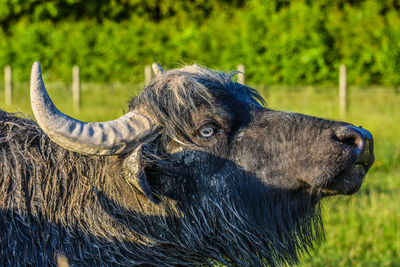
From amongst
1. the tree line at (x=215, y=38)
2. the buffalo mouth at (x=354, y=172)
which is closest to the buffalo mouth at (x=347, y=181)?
the buffalo mouth at (x=354, y=172)

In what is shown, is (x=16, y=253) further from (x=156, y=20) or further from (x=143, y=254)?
(x=156, y=20)

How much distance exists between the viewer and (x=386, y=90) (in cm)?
1458

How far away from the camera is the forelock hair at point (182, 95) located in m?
3.12

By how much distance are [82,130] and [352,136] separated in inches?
59.5

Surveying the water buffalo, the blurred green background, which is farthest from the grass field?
the water buffalo

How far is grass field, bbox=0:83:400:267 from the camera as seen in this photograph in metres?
5.58

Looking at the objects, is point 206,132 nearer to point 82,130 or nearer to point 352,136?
point 82,130

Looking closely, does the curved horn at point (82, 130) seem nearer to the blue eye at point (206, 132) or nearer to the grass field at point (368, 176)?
the blue eye at point (206, 132)

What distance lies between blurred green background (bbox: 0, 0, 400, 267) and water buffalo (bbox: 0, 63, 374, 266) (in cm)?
593

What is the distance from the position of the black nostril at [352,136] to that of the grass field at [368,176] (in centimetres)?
51

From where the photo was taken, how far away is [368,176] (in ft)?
33.4

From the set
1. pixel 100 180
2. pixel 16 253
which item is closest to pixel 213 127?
pixel 100 180

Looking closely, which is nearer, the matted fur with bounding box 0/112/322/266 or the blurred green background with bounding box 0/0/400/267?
the matted fur with bounding box 0/112/322/266

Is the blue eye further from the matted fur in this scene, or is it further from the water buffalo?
the matted fur
